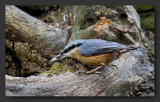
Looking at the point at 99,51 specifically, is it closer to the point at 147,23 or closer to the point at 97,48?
the point at 97,48

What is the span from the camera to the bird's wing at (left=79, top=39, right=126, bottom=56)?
2.02 meters

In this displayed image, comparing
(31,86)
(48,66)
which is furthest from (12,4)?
(31,86)

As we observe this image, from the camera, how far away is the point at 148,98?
2250 mm

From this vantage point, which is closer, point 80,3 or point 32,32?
point 80,3

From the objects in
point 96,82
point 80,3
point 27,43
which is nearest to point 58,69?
point 96,82

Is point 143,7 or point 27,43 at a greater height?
point 143,7

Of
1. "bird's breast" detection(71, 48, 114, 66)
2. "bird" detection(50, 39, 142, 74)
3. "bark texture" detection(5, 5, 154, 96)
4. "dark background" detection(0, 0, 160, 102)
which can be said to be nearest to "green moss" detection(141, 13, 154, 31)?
"bark texture" detection(5, 5, 154, 96)

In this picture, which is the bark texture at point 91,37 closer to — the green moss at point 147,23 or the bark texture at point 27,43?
the bark texture at point 27,43

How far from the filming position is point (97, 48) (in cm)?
203

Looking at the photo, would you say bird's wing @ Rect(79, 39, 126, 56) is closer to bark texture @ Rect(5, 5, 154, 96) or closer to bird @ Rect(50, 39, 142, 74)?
bird @ Rect(50, 39, 142, 74)

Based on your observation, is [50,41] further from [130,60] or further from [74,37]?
[130,60]

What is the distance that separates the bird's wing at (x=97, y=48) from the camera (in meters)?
2.02

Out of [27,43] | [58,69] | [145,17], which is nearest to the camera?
[58,69]

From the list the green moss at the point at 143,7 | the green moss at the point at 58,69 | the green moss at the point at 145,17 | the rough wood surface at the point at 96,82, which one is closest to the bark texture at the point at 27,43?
the green moss at the point at 58,69
